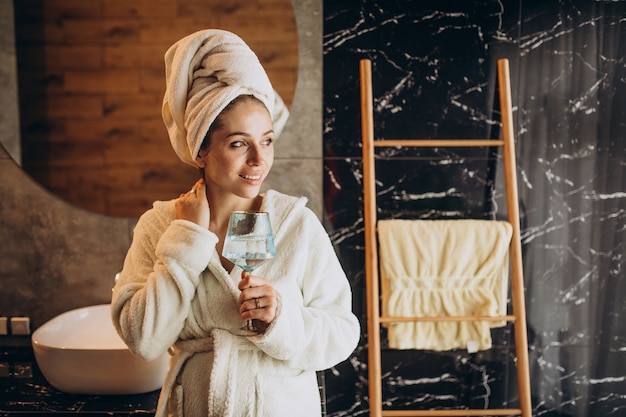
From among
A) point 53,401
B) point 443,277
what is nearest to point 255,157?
point 53,401

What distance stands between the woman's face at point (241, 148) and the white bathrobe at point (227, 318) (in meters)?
0.12

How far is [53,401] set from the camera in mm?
1456

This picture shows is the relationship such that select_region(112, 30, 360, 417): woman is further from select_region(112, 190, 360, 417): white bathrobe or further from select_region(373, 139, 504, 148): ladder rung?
select_region(373, 139, 504, 148): ladder rung

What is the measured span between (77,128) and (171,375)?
3.72 ft

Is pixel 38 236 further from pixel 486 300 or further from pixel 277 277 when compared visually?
pixel 486 300

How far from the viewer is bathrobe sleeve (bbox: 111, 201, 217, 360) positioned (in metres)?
1.04

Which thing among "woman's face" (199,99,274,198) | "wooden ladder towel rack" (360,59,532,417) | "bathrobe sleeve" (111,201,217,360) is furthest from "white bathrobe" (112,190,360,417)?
"wooden ladder towel rack" (360,59,532,417)

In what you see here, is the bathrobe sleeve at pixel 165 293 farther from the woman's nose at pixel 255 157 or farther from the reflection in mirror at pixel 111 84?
the reflection in mirror at pixel 111 84

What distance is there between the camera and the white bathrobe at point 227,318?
1049 millimetres

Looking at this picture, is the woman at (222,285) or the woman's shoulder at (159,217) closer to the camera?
the woman at (222,285)

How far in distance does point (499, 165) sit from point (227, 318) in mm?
1254

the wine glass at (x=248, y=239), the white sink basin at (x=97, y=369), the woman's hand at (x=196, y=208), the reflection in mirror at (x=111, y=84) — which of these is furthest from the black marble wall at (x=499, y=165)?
the wine glass at (x=248, y=239)

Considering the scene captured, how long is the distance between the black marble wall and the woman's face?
870mm

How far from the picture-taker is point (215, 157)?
108 centimetres
